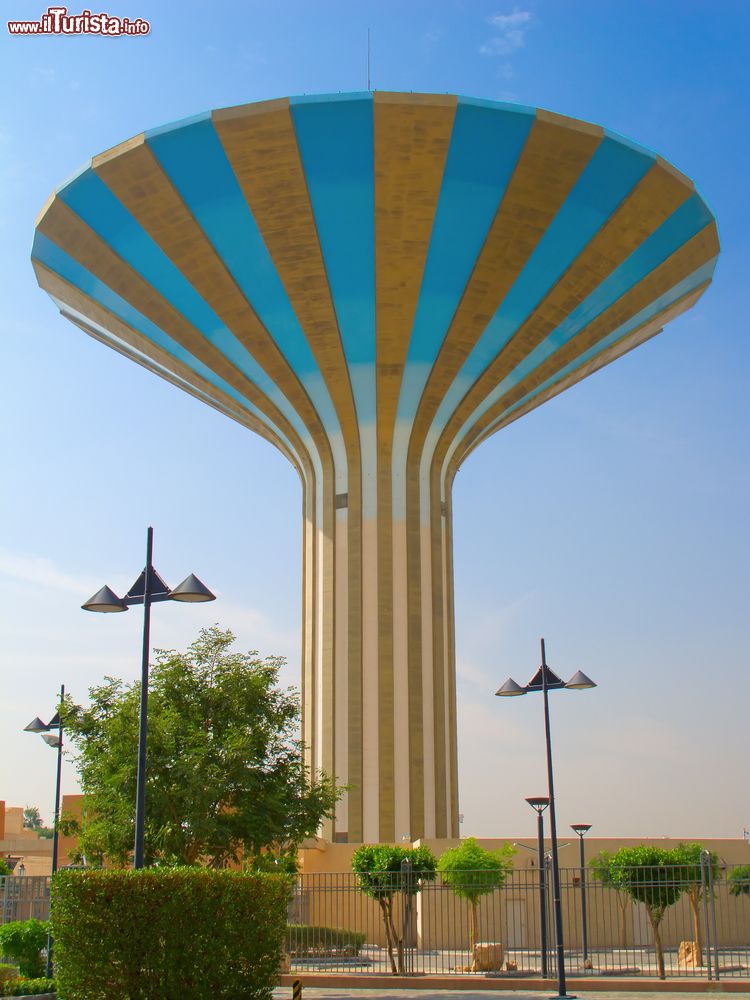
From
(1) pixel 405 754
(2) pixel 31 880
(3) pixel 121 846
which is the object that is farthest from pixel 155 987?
(1) pixel 405 754

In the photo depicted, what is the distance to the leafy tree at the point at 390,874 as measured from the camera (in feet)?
79.4

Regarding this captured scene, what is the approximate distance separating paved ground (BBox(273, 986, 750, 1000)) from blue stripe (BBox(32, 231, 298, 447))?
56.3 feet

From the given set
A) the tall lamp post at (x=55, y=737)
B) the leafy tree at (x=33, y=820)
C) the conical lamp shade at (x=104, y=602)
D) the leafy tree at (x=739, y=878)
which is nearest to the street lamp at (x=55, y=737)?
the tall lamp post at (x=55, y=737)

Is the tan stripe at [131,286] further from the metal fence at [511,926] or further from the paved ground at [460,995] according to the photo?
the paved ground at [460,995]

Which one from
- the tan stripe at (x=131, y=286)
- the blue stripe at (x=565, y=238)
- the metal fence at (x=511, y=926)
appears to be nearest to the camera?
the metal fence at (x=511, y=926)

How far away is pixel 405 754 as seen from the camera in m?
32.1

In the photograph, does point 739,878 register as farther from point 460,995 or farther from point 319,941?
point 460,995

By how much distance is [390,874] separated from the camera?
85.0ft

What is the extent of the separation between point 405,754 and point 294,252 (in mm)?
14045

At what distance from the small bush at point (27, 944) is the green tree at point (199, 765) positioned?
1719 mm

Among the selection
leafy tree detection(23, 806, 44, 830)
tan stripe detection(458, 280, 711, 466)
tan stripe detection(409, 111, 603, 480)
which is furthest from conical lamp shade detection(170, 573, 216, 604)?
leafy tree detection(23, 806, 44, 830)

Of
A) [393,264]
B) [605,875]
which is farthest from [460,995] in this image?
[393,264]

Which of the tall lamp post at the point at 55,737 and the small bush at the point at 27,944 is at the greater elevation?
the tall lamp post at the point at 55,737

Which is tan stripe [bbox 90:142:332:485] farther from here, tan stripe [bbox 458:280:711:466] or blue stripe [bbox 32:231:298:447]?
tan stripe [bbox 458:280:711:466]
